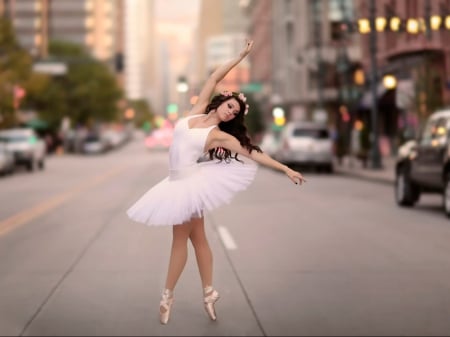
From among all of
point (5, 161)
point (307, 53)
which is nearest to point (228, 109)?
point (5, 161)

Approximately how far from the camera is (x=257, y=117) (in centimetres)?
8956

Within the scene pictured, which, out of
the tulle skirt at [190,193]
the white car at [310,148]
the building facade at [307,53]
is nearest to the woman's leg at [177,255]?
the tulle skirt at [190,193]

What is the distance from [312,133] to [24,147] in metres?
13.8

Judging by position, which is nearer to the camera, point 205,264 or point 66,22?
point 205,264

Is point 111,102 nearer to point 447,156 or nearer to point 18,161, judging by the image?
point 18,161

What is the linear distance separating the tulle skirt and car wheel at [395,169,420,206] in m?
11.5

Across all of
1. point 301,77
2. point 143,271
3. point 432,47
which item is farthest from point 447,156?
point 301,77

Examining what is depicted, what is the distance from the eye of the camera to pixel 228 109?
21.5 ft

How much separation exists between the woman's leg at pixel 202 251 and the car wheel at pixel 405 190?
1149 cm

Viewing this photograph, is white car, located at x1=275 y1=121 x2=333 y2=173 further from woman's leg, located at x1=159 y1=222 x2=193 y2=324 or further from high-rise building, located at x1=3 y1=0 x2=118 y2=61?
high-rise building, located at x1=3 y1=0 x2=118 y2=61

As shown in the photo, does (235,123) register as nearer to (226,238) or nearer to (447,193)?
(226,238)

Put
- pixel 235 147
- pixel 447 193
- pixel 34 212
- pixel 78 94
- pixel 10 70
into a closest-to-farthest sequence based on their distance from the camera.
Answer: pixel 235 147
pixel 447 193
pixel 34 212
pixel 10 70
pixel 78 94

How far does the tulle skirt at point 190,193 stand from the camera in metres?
6.54

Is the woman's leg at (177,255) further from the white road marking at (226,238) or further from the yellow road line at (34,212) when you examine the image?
the yellow road line at (34,212)
